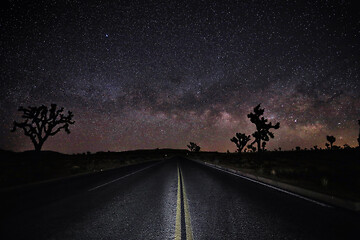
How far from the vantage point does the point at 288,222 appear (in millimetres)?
4641

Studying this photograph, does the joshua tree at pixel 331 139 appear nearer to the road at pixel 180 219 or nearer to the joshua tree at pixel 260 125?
the joshua tree at pixel 260 125

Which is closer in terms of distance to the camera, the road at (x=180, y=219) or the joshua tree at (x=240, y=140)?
the road at (x=180, y=219)

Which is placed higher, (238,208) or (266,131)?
(266,131)

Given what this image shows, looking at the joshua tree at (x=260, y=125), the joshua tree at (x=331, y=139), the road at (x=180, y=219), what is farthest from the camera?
the joshua tree at (x=331, y=139)

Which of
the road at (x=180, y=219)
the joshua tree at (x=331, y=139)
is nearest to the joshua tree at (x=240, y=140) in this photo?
the joshua tree at (x=331, y=139)

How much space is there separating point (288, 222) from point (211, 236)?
1949mm

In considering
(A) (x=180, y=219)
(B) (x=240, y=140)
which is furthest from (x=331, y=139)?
(A) (x=180, y=219)

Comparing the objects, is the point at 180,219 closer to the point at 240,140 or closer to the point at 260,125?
the point at 260,125

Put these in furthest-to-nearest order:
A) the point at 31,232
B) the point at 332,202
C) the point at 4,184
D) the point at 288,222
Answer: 1. the point at 4,184
2. the point at 332,202
3. the point at 288,222
4. the point at 31,232

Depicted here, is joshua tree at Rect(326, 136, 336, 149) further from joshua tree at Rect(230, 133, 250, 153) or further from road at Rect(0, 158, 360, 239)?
road at Rect(0, 158, 360, 239)

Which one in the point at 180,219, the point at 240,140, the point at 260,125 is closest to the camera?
the point at 180,219

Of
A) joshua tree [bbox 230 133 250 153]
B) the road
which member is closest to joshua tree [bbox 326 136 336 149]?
joshua tree [bbox 230 133 250 153]

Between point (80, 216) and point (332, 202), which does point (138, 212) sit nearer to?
point (80, 216)

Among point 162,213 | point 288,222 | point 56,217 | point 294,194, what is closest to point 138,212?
point 162,213
